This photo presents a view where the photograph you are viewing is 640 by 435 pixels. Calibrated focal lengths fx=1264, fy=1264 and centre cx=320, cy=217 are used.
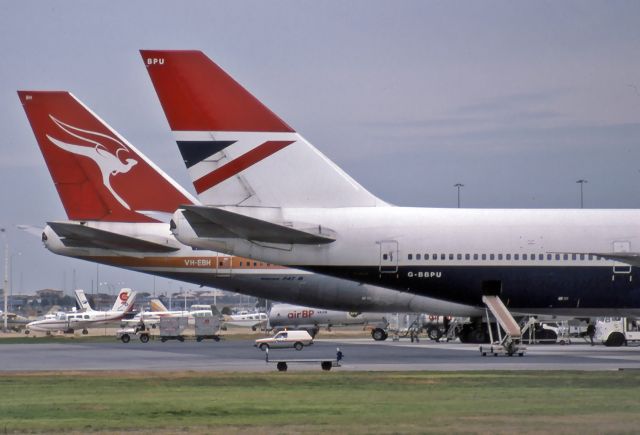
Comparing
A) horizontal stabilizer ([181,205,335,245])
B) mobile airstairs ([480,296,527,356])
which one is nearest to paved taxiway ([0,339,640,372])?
mobile airstairs ([480,296,527,356])

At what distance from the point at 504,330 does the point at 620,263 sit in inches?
222

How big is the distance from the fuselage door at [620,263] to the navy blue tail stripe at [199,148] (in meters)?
16.3

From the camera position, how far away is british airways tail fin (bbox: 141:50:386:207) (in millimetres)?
48500

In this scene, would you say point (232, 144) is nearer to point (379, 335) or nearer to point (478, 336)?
point (478, 336)

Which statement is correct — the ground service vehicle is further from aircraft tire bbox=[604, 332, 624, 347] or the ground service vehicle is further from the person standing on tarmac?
the person standing on tarmac

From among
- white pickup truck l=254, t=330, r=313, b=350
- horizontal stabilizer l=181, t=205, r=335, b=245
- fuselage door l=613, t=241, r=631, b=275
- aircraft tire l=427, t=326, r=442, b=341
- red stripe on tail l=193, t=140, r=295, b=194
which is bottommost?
white pickup truck l=254, t=330, r=313, b=350

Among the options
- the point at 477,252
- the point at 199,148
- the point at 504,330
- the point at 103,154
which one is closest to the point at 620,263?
the point at 504,330

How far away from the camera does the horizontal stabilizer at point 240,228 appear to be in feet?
151

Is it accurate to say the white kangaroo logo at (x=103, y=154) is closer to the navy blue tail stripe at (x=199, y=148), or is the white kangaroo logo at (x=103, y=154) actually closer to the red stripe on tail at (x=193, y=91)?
the red stripe on tail at (x=193, y=91)

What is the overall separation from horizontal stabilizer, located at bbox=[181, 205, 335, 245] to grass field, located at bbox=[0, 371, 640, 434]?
9.25 meters

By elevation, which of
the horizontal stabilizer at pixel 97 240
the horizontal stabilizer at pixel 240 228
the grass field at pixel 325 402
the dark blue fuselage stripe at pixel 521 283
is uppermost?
the horizontal stabilizer at pixel 97 240

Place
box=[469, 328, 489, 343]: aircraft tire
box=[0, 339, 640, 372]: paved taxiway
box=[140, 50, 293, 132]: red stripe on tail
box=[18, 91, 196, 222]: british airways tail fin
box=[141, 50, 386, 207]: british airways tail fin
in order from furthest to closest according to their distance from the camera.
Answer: box=[469, 328, 489, 343]: aircraft tire → box=[18, 91, 196, 222]: british airways tail fin → box=[141, 50, 386, 207]: british airways tail fin → box=[140, 50, 293, 132]: red stripe on tail → box=[0, 339, 640, 372]: paved taxiway

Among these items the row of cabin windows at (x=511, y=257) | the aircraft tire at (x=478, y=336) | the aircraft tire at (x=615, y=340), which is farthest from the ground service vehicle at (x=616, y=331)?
the row of cabin windows at (x=511, y=257)

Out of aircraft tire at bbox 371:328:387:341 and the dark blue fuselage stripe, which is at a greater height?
the dark blue fuselage stripe
